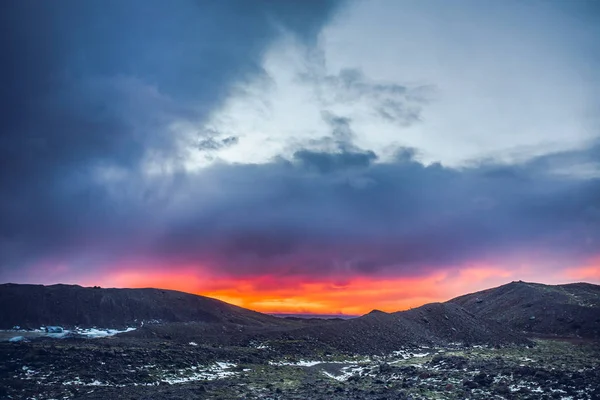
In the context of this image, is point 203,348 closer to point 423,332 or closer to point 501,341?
point 423,332

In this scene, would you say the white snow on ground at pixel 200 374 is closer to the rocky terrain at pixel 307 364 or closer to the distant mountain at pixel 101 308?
the rocky terrain at pixel 307 364

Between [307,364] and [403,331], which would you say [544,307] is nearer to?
[403,331]

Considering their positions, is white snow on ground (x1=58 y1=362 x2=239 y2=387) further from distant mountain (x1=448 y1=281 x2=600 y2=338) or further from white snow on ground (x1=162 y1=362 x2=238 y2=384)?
distant mountain (x1=448 y1=281 x2=600 y2=338)

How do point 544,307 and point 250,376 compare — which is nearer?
point 250,376

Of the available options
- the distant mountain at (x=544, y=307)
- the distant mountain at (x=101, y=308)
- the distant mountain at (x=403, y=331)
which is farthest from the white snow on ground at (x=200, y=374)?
the distant mountain at (x=544, y=307)

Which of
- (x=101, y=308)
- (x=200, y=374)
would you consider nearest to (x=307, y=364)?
(x=200, y=374)
